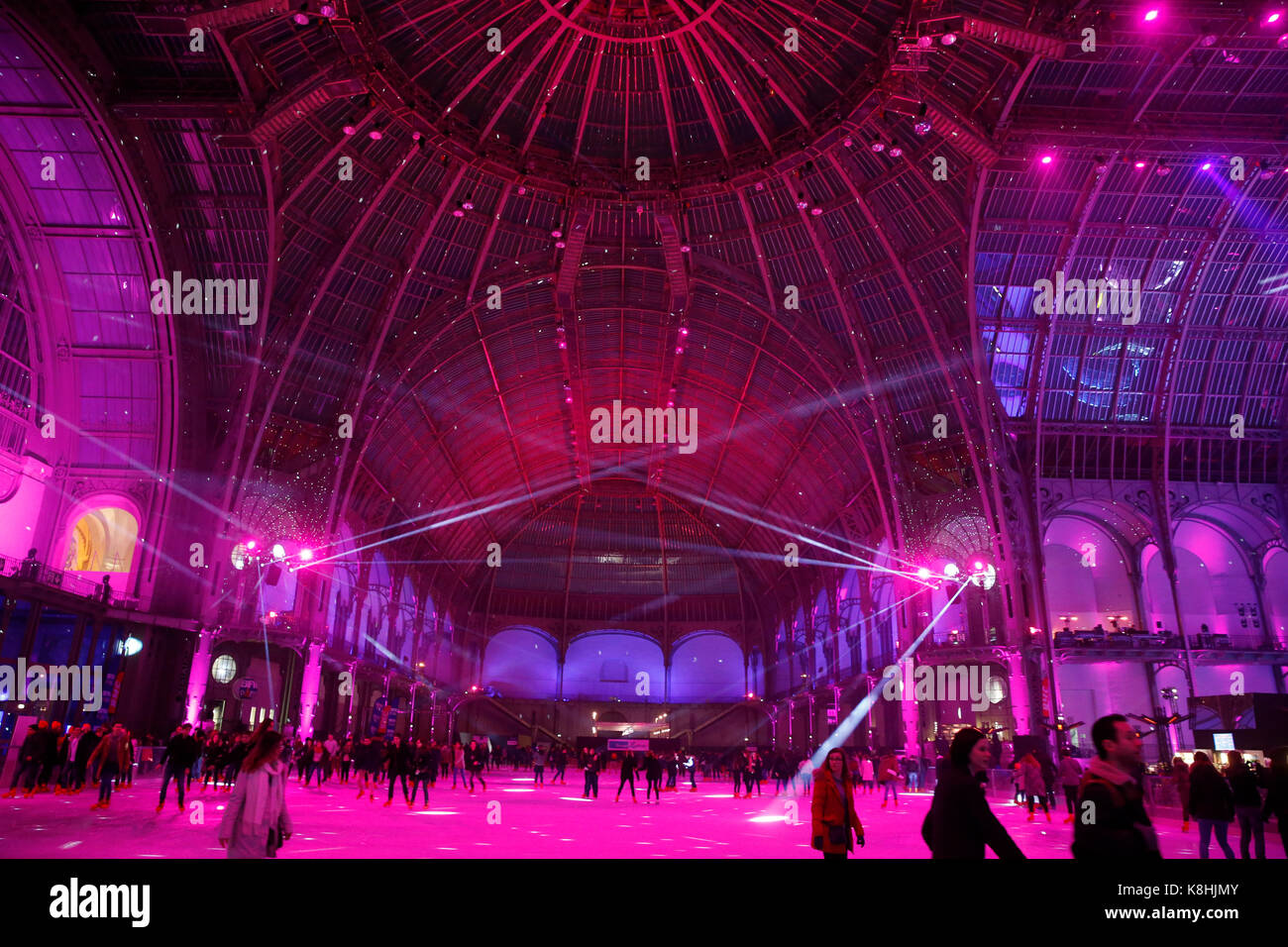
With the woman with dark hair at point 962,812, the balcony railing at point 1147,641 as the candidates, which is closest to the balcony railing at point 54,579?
the woman with dark hair at point 962,812

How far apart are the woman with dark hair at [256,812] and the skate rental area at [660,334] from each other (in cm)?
996

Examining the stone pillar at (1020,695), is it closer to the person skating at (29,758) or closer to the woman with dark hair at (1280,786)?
the woman with dark hair at (1280,786)

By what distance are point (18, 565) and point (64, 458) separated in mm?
5285

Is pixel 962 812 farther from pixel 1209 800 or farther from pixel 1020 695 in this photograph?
pixel 1020 695

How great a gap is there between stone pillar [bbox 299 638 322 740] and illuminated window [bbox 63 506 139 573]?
9.12 meters

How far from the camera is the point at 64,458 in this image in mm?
36125

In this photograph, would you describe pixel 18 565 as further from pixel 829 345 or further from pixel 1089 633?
pixel 1089 633

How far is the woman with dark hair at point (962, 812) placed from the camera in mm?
5703

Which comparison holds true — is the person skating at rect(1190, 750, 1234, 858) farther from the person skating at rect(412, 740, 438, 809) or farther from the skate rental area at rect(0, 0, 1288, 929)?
the person skating at rect(412, 740, 438, 809)

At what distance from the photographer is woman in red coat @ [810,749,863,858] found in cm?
787

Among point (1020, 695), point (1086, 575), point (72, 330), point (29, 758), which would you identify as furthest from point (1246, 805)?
point (72, 330)

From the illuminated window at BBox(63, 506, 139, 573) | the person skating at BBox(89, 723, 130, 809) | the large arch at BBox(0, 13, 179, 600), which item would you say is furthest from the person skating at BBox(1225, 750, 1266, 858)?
the illuminated window at BBox(63, 506, 139, 573)

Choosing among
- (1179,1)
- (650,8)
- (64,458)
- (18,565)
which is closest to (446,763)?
(18,565)
